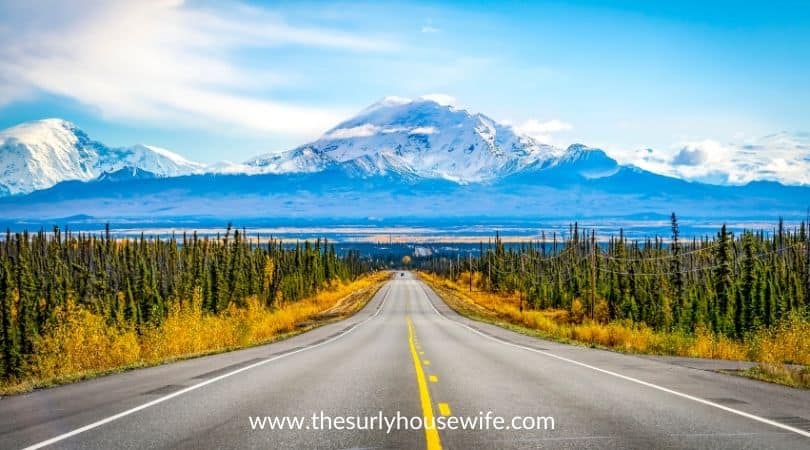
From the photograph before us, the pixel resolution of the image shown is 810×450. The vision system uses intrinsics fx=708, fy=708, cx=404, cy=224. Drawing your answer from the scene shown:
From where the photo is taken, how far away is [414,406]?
1145cm

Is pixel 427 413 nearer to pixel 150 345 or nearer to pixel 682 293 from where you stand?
pixel 150 345

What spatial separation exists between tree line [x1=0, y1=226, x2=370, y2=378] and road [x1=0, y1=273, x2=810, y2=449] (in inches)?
1886

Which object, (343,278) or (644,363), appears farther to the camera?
(343,278)

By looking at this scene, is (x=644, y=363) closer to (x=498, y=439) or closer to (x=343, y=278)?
(x=498, y=439)

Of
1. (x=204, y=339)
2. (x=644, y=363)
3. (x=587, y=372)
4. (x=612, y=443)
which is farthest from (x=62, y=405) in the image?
(x=204, y=339)

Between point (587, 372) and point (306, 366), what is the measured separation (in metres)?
7.05

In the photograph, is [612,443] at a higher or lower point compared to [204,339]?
higher

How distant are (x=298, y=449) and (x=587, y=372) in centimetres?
1001

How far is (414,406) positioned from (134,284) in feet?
341

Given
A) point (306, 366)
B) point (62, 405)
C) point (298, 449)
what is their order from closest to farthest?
point (298, 449), point (62, 405), point (306, 366)

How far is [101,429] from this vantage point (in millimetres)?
9445

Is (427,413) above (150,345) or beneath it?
above

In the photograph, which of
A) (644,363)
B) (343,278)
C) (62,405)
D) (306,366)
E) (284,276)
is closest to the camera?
(62,405)

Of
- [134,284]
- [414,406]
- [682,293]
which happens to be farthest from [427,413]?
[134,284]
